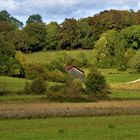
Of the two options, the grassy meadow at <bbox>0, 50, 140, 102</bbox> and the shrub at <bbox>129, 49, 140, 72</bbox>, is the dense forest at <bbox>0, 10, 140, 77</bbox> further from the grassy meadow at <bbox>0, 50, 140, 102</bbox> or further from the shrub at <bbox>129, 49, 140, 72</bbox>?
the grassy meadow at <bbox>0, 50, 140, 102</bbox>

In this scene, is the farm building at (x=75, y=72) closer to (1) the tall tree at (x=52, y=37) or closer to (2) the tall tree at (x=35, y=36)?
(2) the tall tree at (x=35, y=36)

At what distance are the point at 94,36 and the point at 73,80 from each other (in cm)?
7299

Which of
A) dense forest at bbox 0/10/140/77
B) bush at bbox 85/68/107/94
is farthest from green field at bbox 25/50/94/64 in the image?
bush at bbox 85/68/107/94

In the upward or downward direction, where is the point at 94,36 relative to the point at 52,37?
upward

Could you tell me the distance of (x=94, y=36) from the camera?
15150 centimetres

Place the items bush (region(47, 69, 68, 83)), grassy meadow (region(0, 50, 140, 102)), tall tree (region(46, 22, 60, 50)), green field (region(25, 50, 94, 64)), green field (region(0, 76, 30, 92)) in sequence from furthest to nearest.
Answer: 1. tall tree (region(46, 22, 60, 50))
2. green field (region(25, 50, 94, 64))
3. bush (region(47, 69, 68, 83))
4. green field (region(0, 76, 30, 92))
5. grassy meadow (region(0, 50, 140, 102))

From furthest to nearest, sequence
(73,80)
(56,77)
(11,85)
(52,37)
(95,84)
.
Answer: (52,37) < (56,77) < (73,80) < (11,85) < (95,84)

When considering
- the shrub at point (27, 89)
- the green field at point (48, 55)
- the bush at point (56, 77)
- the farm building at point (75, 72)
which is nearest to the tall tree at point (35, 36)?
the green field at point (48, 55)

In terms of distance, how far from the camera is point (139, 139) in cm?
2009

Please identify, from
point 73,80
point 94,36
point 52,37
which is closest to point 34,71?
point 73,80

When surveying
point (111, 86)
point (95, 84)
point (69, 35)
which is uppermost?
point (69, 35)

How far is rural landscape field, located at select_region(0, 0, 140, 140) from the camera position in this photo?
27172 millimetres

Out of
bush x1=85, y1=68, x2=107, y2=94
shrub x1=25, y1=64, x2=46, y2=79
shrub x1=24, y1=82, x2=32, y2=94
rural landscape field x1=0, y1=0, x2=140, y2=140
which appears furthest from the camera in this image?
shrub x1=25, y1=64, x2=46, y2=79

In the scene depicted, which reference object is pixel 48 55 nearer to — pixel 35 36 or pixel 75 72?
pixel 35 36
